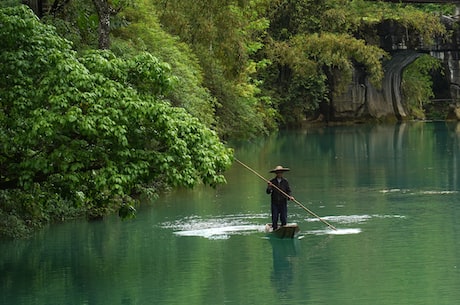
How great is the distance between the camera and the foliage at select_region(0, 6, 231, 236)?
15492 mm

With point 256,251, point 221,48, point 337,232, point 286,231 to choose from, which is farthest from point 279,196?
point 221,48

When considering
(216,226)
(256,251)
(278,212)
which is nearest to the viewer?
(256,251)

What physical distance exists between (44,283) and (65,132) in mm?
2468

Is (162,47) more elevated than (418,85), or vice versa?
(162,47)

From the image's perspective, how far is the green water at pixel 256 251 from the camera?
1544cm

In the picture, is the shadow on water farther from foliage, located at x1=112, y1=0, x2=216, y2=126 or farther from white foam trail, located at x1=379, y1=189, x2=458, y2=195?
foliage, located at x1=112, y1=0, x2=216, y2=126

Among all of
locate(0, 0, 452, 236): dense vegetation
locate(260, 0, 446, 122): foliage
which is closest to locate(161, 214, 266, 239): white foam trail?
locate(0, 0, 452, 236): dense vegetation

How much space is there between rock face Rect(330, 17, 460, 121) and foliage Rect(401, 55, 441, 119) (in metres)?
3.51

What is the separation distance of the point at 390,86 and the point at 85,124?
52.5 meters

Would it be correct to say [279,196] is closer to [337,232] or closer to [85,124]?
[337,232]

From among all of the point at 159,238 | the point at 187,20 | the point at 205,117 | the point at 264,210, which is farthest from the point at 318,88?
the point at 159,238

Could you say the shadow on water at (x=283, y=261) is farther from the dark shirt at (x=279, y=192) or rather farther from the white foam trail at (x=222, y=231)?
the white foam trail at (x=222, y=231)

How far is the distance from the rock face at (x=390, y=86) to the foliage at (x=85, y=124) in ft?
156

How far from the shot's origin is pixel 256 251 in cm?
1906
